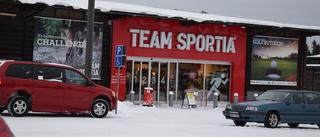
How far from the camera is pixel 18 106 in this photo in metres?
15.9

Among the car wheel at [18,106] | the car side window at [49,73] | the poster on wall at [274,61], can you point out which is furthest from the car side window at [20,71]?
the poster on wall at [274,61]

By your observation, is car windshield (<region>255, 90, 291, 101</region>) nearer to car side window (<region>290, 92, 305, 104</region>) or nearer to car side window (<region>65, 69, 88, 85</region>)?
car side window (<region>290, 92, 305, 104</region>)

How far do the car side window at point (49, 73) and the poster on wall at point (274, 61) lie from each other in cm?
1738

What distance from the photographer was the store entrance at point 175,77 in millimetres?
28516

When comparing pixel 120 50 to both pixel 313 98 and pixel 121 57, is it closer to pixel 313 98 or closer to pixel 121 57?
pixel 121 57

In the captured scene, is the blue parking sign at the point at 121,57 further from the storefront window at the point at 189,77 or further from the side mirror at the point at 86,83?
the storefront window at the point at 189,77

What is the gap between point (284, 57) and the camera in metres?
33.1

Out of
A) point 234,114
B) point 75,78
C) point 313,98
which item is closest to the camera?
point 234,114

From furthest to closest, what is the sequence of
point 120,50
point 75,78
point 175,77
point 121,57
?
point 175,77 < point 120,50 < point 121,57 < point 75,78

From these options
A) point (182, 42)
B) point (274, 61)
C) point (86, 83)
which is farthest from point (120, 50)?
point (274, 61)

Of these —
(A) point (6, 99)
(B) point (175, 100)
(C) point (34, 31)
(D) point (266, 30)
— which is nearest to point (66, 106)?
(A) point (6, 99)

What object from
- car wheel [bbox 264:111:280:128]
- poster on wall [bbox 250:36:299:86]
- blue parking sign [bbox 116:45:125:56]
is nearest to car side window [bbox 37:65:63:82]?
blue parking sign [bbox 116:45:125:56]

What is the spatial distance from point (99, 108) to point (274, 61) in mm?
17492

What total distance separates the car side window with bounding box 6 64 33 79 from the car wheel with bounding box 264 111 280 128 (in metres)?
7.42
